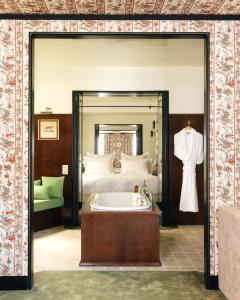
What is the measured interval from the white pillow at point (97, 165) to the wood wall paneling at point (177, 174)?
2.61 m

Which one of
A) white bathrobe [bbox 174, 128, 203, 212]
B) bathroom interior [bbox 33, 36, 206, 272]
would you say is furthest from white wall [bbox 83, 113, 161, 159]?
white bathrobe [bbox 174, 128, 203, 212]

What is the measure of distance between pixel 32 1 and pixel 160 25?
1.17 m

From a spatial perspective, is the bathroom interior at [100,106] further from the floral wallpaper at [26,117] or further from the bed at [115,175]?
the floral wallpaper at [26,117]

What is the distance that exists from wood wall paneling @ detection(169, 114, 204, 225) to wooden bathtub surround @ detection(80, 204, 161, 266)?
6.58 feet

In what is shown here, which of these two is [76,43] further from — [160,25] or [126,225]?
[126,225]

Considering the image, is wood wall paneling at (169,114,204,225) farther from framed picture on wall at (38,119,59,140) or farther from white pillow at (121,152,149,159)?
white pillow at (121,152,149,159)

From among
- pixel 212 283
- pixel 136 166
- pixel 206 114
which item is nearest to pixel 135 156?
pixel 136 166

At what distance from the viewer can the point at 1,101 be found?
3023 millimetres

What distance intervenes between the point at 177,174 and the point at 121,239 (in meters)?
2.25

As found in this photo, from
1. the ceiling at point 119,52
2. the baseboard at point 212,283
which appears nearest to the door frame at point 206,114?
the baseboard at point 212,283

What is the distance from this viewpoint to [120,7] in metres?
2.89

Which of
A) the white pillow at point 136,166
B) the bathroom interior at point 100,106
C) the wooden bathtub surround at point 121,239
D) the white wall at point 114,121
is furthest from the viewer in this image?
the white wall at point 114,121

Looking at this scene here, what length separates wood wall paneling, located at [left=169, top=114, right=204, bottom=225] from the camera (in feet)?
18.5

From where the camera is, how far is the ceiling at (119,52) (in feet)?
14.7
